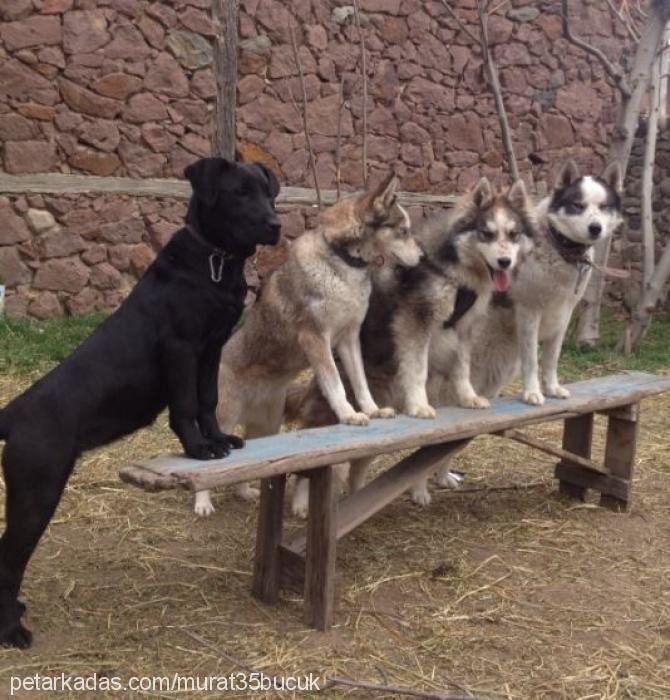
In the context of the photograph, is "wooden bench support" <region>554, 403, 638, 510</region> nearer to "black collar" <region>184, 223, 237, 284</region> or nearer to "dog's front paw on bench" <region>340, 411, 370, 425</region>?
"dog's front paw on bench" <region>340, 411, 370, 425</region>

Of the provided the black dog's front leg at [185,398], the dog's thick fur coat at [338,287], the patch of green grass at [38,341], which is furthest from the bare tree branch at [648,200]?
the black dog's front leg at [185,398]

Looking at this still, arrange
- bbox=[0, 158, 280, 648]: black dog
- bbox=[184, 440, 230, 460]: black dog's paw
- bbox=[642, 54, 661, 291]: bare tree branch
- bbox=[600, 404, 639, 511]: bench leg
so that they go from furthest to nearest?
bbox=[642, 54, 661, 291]: bare tree branch
bbox=[600, 404, 639, 511]: bench leg
bbox=[184, 440, 230, 460]: black dog's paw
bbox=[0, 158, 280, 648]: black dog

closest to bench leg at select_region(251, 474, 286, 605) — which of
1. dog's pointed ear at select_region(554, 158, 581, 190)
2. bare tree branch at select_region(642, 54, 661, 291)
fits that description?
dog's pointed ear at select_region(554, 158, 581, 190)

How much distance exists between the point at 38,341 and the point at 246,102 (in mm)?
3115

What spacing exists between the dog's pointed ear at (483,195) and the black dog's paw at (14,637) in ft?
8.29

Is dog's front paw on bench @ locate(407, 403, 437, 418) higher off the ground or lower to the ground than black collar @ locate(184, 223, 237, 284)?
lower

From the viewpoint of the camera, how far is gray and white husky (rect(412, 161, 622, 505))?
13.7ft

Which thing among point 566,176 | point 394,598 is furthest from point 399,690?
point 566,176

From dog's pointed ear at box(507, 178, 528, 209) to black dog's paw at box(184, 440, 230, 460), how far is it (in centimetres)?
182

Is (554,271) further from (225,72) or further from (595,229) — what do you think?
(225,72)

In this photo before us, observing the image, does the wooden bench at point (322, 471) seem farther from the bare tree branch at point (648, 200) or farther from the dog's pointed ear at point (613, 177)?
the bare tree branch at point (648, 200)

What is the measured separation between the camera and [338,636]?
10.6 ft

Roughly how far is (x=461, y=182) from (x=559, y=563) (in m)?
6.79

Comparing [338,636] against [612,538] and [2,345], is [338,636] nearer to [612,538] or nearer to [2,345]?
[612,538]
